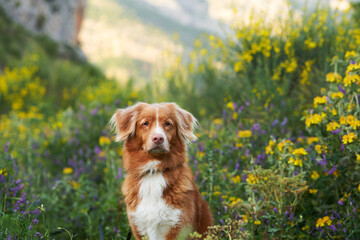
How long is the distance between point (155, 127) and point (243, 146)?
168cm

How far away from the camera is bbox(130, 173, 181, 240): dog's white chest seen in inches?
91.6

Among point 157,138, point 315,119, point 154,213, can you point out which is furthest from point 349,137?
point 154,213

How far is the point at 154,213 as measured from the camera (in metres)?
2.33

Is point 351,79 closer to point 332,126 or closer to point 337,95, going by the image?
point 337,95

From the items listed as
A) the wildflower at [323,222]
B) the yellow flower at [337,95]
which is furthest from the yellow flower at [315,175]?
the yellow flower at [337,95]

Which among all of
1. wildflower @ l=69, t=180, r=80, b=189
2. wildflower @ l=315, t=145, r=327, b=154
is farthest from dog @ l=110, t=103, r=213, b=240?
wildflower @ l=69, t=180, r=80, b=189

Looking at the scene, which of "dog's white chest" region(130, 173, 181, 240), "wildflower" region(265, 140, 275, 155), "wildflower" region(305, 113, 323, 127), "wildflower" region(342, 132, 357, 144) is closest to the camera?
"dog's white chest" region(130, 173, 181, 240)

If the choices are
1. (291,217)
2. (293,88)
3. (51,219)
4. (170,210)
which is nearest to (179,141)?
(170,210)

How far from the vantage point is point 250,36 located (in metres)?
5.36

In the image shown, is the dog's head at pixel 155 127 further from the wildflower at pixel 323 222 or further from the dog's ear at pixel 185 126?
the wildflower at pixel 323 222

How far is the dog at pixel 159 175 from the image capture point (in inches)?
92.4

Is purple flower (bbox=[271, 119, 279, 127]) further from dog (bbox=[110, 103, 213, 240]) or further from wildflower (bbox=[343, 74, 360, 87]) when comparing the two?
dog (bbox=[110, 103, 213, 240])

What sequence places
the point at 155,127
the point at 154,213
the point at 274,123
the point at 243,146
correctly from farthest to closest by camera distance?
the point at 274,123
the point at 243,146
the point at 155,127
the point at 154,213

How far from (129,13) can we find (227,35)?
6552 cm
